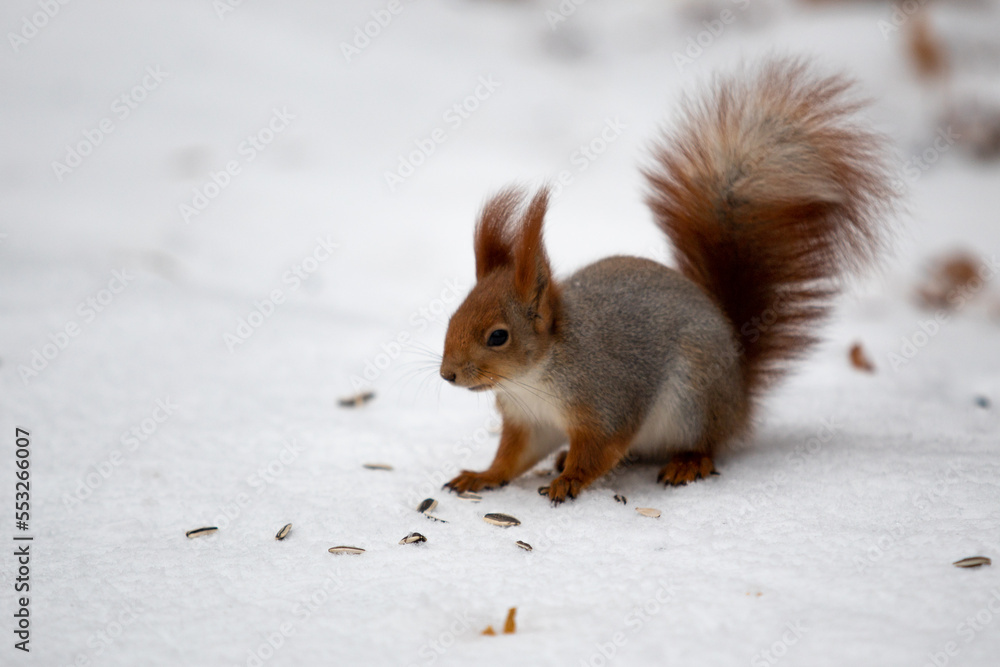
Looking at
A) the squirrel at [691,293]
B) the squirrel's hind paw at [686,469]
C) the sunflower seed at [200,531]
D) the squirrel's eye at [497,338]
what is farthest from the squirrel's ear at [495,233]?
the sunflower seed at [200,531]

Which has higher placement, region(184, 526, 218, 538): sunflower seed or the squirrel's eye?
the squirrel's eye

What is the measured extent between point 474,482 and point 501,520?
197mm

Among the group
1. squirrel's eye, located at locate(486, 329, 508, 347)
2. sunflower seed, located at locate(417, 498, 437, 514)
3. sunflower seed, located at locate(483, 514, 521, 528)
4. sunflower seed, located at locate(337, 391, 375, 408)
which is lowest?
sunflower seed, located at locate(337, 391, 375, 408)

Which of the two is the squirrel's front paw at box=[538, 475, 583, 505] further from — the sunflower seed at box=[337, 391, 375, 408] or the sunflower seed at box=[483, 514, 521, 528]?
the sunflower seed at box=[337, 391, 375, 408]

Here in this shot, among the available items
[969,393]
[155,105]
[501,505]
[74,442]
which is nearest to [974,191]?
[969,393]

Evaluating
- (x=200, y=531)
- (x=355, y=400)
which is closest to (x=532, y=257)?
(x=200, y=531)

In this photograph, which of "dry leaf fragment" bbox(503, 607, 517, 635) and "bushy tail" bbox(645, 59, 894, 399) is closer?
"dry leaf fragment" bbox(503, 607, 517, 635)

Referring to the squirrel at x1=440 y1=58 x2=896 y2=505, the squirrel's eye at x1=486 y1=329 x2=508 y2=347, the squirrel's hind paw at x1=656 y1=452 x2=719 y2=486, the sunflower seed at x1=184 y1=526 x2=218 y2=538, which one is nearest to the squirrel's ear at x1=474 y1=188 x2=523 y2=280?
the squirrel at x1=440 y1=58 x2=896 y2=505

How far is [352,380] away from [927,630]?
1668 millimetres

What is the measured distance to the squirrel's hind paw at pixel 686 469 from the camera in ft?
5.14

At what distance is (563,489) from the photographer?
1481mm

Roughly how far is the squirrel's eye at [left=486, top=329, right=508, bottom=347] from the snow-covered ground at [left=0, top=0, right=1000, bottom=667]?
0.25 m

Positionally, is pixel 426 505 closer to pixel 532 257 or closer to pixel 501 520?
pixel 501 520

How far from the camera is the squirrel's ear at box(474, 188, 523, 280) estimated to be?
60.1 inches
